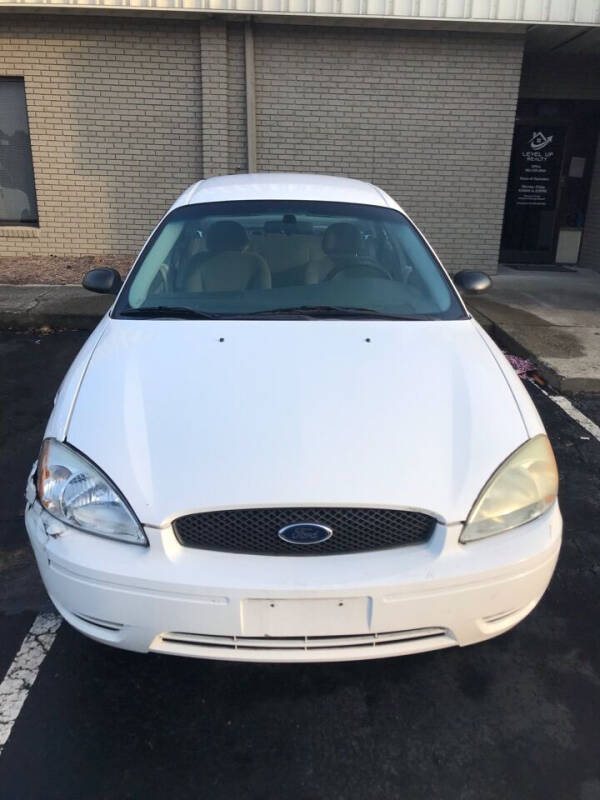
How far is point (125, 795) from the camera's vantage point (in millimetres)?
1862

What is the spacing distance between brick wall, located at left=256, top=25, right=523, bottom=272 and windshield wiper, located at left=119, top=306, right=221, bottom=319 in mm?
6372

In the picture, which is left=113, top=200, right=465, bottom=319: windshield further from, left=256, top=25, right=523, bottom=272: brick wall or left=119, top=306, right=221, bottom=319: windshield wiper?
left=256, top=25, right=523, bottom=272: brick wall

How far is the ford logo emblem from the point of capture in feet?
6.25

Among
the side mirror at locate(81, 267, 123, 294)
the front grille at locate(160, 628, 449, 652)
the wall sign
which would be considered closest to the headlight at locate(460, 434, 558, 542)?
the front grille at locate(160, 628, 449, 652)

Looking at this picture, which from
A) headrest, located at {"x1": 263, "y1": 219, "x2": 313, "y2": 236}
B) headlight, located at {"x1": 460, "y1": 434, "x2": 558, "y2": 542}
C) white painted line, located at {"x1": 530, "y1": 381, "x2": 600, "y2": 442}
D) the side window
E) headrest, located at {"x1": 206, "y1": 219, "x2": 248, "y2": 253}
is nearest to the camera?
headlight, located at {"x1": 460, "y1": 434, "x2": 558, "y2": 542}

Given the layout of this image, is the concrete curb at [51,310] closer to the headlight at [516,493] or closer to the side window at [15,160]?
the side window at [15,160]

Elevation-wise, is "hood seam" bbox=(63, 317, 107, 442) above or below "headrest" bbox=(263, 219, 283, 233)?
below

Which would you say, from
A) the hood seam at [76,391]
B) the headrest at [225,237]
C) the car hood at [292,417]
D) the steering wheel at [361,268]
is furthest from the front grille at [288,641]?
the headrest at [225,237]

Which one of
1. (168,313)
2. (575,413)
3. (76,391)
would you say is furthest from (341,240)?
(575,413)

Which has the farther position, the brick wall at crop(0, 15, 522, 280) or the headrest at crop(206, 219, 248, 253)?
the brick wall at crop(0, 15, 522, 280)

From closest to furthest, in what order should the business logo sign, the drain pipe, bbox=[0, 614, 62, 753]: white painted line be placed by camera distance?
bbox=[0, 614, 62, 753]: white painted line < the drain pipe < the business logo sign

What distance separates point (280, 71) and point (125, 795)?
8.42m

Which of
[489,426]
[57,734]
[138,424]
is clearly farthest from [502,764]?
[138,424]

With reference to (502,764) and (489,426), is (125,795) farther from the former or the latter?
(489,426)
